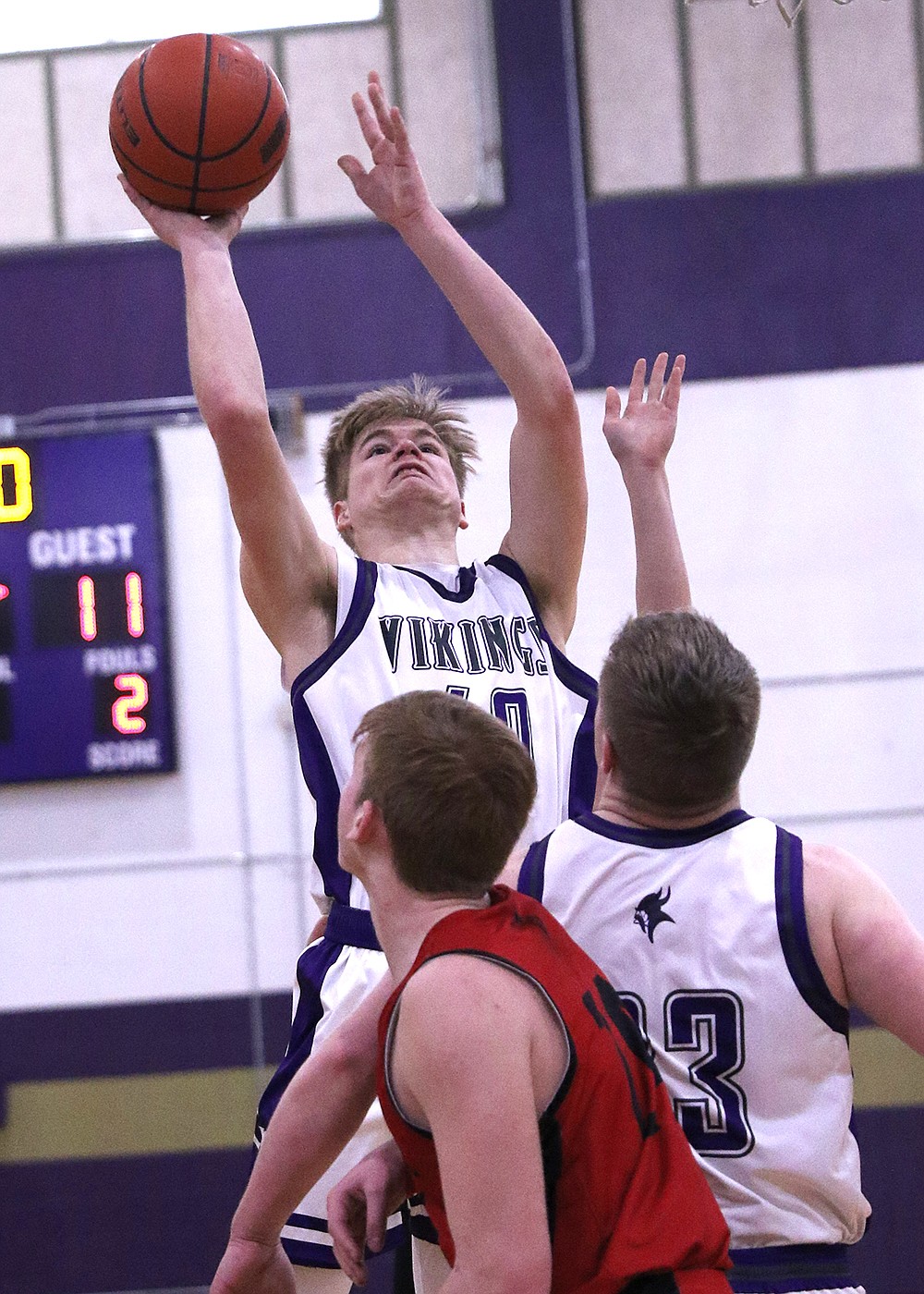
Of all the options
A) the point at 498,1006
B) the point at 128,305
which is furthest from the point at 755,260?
the point at 498,1006

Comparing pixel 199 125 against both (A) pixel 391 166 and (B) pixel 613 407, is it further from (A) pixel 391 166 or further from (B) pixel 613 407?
(B) pixel 613 407

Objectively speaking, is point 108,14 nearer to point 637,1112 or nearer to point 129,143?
point 129,143

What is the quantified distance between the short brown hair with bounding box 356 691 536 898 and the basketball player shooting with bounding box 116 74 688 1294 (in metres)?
0.85

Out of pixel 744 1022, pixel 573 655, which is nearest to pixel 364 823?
pixel 744 1022

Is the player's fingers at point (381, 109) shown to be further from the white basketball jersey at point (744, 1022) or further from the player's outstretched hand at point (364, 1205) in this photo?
the player's outstretched hand at point (364, 1205)

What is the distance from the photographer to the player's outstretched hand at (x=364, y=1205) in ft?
5.09

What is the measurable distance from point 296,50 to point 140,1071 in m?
3.75

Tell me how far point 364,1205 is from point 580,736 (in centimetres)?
113

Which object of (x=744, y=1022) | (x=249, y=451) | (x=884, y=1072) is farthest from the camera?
(x=884, y=1072)

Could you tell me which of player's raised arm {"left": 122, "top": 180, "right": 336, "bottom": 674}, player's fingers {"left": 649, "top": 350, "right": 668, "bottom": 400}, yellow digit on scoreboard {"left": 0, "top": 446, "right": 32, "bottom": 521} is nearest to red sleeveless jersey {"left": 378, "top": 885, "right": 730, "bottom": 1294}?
player's raised arm {"left": 122, "top": 180, "right": 336, "bottom": 674}

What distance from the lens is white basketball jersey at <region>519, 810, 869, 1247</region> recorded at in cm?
160

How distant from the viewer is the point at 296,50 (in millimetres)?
5223

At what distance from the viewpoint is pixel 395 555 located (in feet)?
8.77

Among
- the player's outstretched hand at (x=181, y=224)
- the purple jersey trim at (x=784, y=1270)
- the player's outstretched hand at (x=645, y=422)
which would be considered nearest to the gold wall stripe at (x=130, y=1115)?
the player's outstretched hand at (x=645, y=422)
